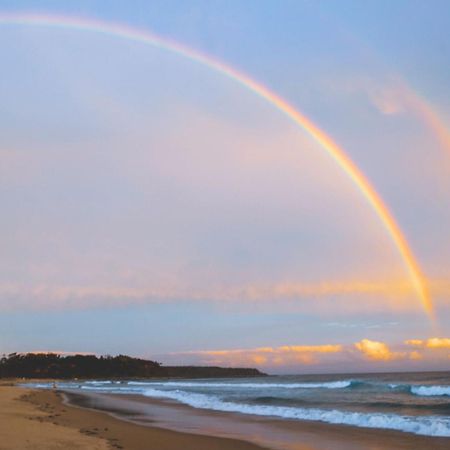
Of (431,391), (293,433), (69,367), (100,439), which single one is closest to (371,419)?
(293,433)

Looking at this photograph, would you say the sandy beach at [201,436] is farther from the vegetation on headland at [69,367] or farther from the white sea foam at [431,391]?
the vegetation on headland at [69,367]

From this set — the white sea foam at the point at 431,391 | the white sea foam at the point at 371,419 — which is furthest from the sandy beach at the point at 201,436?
the white sea foam at the point at 431,391

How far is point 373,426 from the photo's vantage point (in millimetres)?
21797

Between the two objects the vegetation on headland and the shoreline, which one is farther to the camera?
the vegetation on headland

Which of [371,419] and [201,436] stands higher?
[371,419]

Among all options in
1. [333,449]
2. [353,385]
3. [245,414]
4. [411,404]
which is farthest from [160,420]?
[353,385]

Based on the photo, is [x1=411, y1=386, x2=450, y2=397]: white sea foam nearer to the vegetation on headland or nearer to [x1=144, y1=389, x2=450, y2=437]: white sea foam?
[x1=144, y1=389, x2=450, y2=437]: white sea foam

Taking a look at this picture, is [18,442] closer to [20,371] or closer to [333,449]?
[333,449]

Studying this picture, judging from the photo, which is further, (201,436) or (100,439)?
(201,436)

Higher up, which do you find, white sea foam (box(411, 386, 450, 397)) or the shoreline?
white sea foam (box(411, 386, 450, 397))

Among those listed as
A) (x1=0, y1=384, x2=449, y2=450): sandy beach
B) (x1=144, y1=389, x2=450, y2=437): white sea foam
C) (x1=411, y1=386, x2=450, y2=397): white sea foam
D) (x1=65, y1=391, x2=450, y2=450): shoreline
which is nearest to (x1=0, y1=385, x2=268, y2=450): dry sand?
(x1=0, y1=384, x2=449, y2=450): sandy beach

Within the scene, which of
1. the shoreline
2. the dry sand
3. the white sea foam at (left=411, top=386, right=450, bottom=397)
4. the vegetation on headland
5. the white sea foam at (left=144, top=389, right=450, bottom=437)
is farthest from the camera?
the vegetation on headland

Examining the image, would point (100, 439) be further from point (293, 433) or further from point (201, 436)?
point (293, 433)

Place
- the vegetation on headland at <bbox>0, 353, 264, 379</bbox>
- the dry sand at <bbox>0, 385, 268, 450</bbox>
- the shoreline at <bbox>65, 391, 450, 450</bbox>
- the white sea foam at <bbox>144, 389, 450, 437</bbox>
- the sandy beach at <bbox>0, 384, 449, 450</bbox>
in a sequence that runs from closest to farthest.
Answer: the dry sand at <bbox>0, 385, 268, 450</bbox> < the sandy beach at <bbox>0, 384, 449, 450</bbox> < the shoreline at <bbox>65, 391, 450, 450</bbox> < the white sea foam at <bbox>144, 389, 450, 437</bbox> < the vegetation on headland at <bbox>0, 353, 264, 379</bbox>
